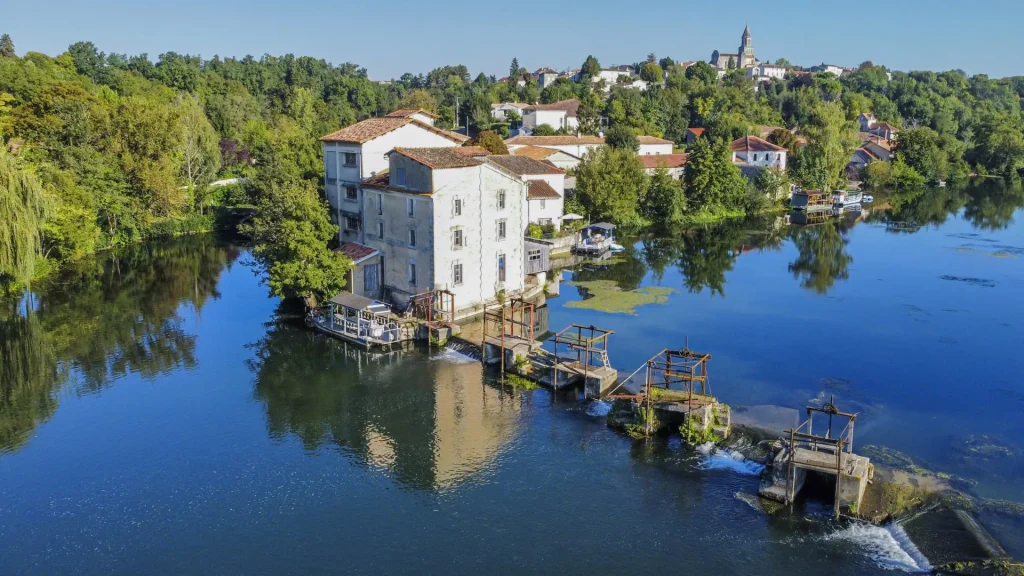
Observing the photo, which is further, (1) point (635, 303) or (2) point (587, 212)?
(2) point (587, 212)

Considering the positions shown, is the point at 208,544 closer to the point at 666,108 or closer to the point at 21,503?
the point at 21,503

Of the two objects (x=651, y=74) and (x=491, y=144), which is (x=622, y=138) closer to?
(x=491, y=144)

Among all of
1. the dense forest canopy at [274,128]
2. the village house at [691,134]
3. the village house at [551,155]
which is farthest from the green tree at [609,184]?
the village house at [691,134]

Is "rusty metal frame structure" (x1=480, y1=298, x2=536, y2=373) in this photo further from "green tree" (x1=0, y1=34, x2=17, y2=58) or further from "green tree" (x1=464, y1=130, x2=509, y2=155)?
"green tree" (x1=0, y1=34, x2=17, y2=58)

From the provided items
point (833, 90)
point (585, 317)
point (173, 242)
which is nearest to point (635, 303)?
point (585, 317)

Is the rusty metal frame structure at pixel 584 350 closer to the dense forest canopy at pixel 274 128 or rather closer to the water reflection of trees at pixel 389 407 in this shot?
the water reflection of trees at pixel 389 407

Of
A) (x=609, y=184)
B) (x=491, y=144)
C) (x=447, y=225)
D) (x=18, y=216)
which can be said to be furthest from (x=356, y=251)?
(x=491, y=144)
